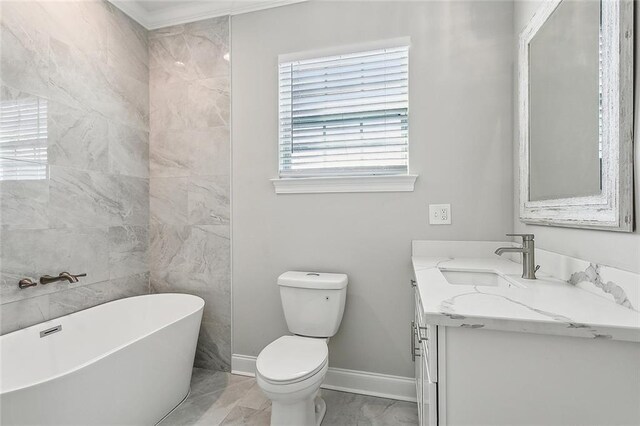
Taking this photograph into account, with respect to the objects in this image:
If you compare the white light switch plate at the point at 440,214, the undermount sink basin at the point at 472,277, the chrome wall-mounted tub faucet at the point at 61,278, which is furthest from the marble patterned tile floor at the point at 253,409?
the white light switch plate at the point at 440,214

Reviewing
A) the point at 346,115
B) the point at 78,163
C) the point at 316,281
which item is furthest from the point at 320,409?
the point at 78,163

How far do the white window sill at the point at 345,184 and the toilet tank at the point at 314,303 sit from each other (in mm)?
582

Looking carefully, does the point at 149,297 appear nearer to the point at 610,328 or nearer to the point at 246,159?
the point at 246,159

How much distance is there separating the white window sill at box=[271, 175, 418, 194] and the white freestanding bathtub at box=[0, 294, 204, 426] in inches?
38.6

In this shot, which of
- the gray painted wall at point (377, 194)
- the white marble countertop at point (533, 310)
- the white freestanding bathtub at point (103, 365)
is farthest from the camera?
the gray painted wall at point (377, 194)

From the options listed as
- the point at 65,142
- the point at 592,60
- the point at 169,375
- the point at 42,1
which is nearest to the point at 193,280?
the point at 169,375

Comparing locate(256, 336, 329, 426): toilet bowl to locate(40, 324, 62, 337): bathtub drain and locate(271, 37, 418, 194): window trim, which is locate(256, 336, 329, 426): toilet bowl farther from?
locate(40, 324, 62, 337): bathtub drain

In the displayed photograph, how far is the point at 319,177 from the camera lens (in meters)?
2.16

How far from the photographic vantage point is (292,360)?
5.10 ft

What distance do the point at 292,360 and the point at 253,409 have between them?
60cm

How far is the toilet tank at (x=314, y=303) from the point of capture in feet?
6.25

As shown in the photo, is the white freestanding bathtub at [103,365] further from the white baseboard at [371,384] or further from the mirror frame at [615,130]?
the mirror frame at [615,130]

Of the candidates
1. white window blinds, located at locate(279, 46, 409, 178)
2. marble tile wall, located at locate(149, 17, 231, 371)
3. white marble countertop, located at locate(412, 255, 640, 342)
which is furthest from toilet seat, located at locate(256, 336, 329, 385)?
white window blinds, located at locate(279, 46, 409, 178)

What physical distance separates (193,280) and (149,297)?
313mm
